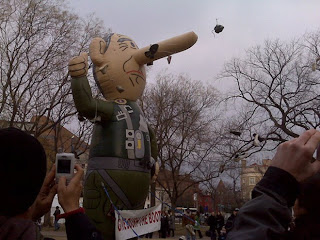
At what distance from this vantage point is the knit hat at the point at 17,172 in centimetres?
144

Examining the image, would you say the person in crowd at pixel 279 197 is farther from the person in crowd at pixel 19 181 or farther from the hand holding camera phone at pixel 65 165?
the hand holding camera phone at pixel 65 165

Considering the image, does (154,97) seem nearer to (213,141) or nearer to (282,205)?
(213,141)

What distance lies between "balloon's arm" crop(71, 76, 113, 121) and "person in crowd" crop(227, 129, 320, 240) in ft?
16.9

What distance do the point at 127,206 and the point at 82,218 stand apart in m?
4.70

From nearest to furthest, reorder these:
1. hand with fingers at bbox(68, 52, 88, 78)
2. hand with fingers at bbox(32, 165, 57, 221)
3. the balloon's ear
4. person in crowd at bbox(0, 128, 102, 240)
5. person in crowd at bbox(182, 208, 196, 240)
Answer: person in crowd at bbox(0, 128, 102, 240) < hand with fingers at bbox(32, 165, 57, 221) < hand with fingers at bbox(68, 52, 88, 78) < the balloon's ear < person in crowd at bbox(182, 208, 196, 240)

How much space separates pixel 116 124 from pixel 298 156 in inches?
210

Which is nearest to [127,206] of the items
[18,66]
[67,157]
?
[67,157]

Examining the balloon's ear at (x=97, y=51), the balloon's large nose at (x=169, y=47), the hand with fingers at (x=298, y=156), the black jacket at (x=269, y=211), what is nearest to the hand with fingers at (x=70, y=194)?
the black jacket at (x=269, y=211)

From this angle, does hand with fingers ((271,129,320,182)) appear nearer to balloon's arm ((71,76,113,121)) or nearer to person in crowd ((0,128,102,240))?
person in crowd ((0,128,102,240))

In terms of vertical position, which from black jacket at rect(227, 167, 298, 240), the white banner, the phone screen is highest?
the phone screen

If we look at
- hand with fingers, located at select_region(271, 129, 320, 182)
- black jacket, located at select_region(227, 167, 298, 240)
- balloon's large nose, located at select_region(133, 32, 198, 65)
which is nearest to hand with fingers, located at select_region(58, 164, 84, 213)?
black jacket, located at select_region(227, 167, 298, 240)

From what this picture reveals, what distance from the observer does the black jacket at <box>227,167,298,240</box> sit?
114cm

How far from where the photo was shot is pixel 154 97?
2370 cm

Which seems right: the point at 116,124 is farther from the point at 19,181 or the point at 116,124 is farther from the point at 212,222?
the point at 212,222
